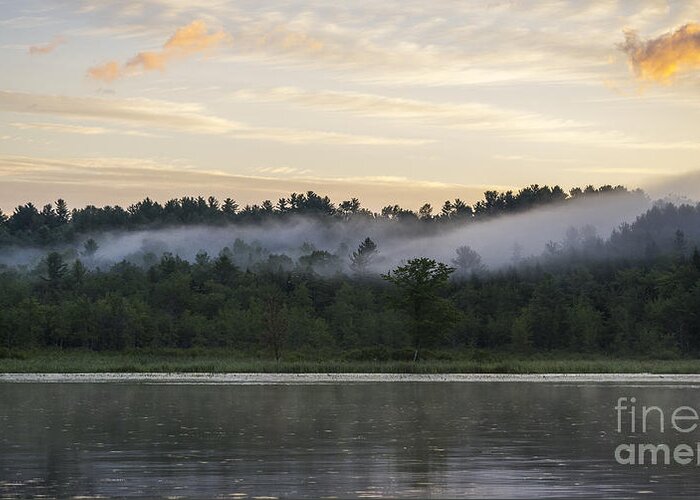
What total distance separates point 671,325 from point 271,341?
54.3 metres

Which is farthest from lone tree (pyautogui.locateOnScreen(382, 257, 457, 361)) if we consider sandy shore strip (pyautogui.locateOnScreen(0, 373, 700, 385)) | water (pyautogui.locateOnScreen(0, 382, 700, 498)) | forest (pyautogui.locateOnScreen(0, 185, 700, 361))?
water (pyautogui.locateOnScreen(0, 382, 700, 498))

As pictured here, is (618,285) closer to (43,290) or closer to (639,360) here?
(639,360)

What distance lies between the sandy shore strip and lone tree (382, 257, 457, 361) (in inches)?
568

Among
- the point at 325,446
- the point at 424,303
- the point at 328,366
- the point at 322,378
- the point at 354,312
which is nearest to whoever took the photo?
the point at 325,446

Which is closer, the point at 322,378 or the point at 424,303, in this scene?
the point at 322,378

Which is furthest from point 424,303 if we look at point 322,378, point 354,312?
point 354,312

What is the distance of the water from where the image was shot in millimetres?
27562

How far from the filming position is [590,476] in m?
29.4

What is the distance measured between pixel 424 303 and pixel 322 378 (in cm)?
2424

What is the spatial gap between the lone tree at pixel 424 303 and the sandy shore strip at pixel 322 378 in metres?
14.4

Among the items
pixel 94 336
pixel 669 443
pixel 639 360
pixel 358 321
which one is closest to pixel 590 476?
pixel 669 443

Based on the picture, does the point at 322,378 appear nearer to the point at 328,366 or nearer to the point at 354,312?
the point at 328,366

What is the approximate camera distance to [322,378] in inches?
3681

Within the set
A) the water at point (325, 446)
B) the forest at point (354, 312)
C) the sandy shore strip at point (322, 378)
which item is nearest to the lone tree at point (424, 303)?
the forest at point (354, 312)
